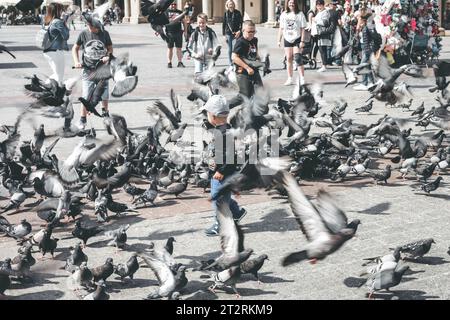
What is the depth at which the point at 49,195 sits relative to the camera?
7.20m

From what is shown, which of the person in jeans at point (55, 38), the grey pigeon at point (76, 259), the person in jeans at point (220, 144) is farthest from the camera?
the person in jeans at point (55, 38)

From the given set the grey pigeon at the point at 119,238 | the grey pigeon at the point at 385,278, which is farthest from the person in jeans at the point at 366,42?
the grey pigeon at the point at 385,278

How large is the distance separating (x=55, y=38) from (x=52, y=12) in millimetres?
549

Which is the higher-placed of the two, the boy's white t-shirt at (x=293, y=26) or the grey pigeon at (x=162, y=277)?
the boy's white t-shirt at (x=293, y=26)

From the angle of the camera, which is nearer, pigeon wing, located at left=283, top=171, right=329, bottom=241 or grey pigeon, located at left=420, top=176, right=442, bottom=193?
pigeon wing, located at left=283, top=171, right=329, bottom=241

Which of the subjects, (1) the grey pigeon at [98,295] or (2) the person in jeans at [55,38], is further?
(2) the person in jeans at [55,38]

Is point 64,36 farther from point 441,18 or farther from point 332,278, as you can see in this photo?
point 441,18

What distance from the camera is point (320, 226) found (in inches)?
187

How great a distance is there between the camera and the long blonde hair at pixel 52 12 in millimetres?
12336

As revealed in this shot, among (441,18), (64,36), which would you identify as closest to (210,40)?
(64,36)

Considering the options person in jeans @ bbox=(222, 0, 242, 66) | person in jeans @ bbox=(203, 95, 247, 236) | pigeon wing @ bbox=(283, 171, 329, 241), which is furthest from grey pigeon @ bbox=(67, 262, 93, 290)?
person in jeans @ bbox=(222, 0, 242, 66)

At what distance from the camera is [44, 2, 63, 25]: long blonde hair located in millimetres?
12336

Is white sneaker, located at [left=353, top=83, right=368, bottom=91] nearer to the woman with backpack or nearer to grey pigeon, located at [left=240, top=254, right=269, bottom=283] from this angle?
the woman with backpack

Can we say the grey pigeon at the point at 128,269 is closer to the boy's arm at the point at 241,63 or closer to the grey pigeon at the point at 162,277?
the grey pigeon at the point at 162,277
